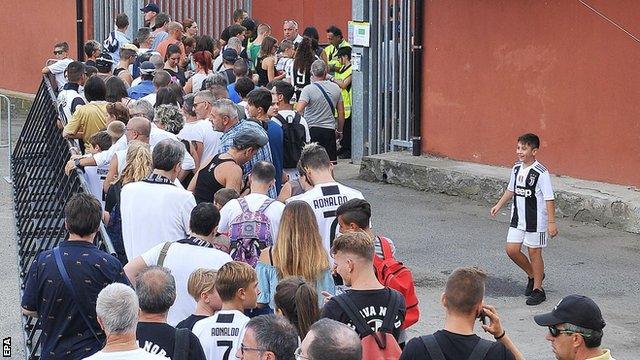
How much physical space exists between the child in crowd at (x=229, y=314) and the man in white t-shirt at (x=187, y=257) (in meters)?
0.76

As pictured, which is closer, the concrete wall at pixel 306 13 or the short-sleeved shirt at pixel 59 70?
the short-sleeved shirt at pixel 59 70

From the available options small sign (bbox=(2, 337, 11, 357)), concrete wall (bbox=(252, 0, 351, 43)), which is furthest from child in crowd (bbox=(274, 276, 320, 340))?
concrete wall (bbox=(252, 0, 351, 43))

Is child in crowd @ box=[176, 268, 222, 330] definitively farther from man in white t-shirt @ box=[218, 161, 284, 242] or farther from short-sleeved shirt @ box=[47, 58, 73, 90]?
short-sleeved shirt @ box=[47, 58, 73, 90]

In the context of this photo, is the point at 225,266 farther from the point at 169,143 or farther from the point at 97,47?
the point at 97,47

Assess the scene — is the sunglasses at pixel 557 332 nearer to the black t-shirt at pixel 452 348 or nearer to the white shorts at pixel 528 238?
the black t-shirt at pixel 452 348

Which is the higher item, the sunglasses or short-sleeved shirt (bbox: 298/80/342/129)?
short-sleeved shirt (bbox: 298/80/342/129)

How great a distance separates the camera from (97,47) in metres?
15.7

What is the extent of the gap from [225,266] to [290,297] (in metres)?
0.52

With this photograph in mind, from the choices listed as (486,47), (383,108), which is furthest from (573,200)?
(383,108)

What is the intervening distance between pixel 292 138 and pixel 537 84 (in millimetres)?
4832

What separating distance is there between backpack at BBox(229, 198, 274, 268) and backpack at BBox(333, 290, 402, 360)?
67.8 inches

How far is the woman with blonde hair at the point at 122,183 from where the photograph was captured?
893 cm

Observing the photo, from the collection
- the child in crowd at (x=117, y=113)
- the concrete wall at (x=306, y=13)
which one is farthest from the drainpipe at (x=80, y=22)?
the child in crowd at (x=117, y=113)

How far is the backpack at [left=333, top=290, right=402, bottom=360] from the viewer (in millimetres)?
6160
